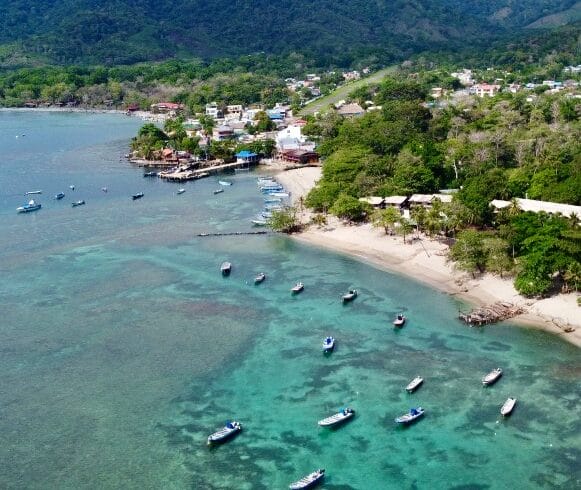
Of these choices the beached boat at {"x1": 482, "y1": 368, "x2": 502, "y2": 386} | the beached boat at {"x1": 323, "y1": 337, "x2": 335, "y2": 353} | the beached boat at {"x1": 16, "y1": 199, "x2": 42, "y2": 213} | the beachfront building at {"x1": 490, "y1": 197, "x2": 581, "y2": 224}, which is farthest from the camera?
the beached boat at {"x1": 16, "y1": 199, "x2": 42, "y2": 213}

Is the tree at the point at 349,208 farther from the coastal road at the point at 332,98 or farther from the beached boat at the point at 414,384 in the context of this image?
the coastal road at the point at 332,98

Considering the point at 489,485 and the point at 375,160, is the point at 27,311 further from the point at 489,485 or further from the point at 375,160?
the point at 375,160

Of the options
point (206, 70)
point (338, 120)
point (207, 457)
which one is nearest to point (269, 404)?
point (207, 457)

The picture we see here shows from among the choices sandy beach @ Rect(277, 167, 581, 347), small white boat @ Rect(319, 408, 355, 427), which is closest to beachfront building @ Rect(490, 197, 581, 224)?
sandy beach @ Rect(277, 167, 581, 347)

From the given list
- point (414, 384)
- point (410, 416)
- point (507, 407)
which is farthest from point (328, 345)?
point (507, 407)

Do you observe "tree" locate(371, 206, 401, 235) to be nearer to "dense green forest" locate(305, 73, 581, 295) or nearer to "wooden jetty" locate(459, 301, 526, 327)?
"dense green forest" locate(305, 73, 581, 295)

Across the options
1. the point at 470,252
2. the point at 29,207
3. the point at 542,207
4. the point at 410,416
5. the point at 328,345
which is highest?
the point at 542,207

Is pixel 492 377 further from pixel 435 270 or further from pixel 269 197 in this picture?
pixel 269 197
